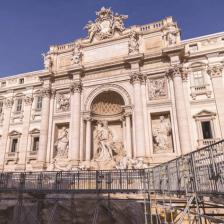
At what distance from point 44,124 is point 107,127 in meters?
5.96

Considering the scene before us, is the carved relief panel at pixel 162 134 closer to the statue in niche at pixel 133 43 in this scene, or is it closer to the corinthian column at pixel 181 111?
the corinthian column at pixel 181 111

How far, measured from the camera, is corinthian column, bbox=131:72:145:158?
58.5 feet

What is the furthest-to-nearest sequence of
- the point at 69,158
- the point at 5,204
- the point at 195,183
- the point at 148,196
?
the point at 69,158, the point at 5,204, the point at 148,196, the point at 195,183

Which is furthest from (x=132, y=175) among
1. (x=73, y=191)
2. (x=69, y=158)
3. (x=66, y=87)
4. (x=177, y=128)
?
(x=66, y=87)

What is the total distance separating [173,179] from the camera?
27.1 feet

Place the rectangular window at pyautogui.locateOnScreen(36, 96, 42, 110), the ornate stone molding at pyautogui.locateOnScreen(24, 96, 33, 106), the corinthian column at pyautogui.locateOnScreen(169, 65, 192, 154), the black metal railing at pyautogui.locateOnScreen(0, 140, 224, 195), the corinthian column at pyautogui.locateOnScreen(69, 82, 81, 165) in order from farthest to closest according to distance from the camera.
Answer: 1. the ornate stone molding at pyautogui.locateOnScreen(24, 96, 33, 106)
2. the rectangular window at pyautogui.locateOnScreen(36, 96, 42, 110)
3. the corinthian column at pyautogui.locateOnScreen(69, 82, 81, 165)
4. the corinthian column at pyautogui.locateOnScreen(169, 65, 192, 154)
5. the black metal railing at pyautogui.locateOnScreen(0, 140, 224, 195)

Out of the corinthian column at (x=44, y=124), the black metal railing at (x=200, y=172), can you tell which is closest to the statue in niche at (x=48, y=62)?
the corinthian column at (x=44, y=124)

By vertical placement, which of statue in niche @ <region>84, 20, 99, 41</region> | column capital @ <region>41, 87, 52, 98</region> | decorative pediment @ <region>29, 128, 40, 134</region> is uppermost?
statue in niche @ <region>84, 20, 99, 41</region>

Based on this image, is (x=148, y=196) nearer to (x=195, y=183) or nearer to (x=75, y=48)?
(x=195, y=183)

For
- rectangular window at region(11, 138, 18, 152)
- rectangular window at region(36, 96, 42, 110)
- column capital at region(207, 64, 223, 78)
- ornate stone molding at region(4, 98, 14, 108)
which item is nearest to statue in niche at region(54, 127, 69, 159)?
rectangular window at region(36, 96, 42, 110)

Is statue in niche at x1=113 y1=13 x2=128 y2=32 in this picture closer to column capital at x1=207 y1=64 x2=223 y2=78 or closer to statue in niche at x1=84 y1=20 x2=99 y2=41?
statue in niche at x1=84 y1=20 x2=99 y2=41

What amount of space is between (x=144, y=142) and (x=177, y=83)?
5.49 meters

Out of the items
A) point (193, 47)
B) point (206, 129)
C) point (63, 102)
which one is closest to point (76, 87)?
point (63, 102)

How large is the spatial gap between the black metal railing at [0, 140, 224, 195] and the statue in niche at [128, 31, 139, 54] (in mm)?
12151
